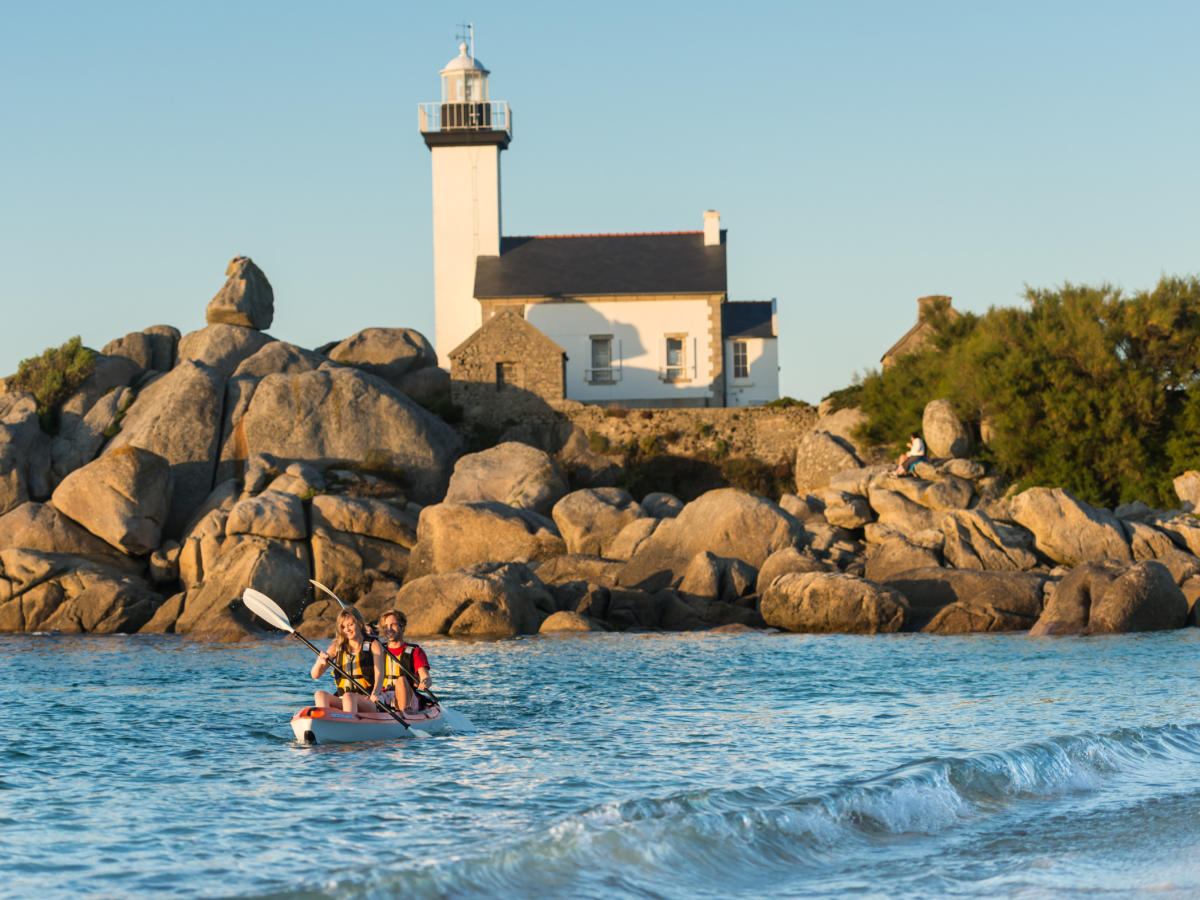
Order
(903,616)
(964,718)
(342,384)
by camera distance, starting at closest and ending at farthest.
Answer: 1. (964,718)
2. (903,616)
3. (342,384)

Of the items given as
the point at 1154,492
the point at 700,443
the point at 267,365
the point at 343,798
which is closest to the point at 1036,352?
the point at 1154,492

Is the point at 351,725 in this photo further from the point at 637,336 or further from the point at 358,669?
the point at 637,336

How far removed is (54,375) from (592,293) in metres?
18.8

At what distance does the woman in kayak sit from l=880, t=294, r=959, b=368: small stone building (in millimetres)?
28683

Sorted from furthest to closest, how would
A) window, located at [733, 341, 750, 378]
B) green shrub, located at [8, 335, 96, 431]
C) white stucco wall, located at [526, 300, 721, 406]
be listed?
window, located at [733, 341, 750, 378], white stucco wall, located at [526, 300, 721, 406], green shrub, located at [8, 335, 96, 431]

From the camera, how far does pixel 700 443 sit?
130ft

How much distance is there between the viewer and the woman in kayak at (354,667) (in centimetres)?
1238

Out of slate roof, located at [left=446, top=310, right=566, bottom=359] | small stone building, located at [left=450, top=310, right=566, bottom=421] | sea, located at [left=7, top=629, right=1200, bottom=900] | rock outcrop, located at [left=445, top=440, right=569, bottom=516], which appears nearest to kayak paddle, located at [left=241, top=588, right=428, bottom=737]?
sea, located at [left=7, top=629, right=1200, bottom=900]

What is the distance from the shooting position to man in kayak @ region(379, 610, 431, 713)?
1265cm

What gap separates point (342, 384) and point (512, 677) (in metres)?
20.3

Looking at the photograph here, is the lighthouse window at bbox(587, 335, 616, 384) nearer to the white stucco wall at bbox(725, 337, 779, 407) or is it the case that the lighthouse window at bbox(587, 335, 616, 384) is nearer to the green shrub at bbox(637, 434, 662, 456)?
the white stucco wall at bbox(725, 337, 779, 407)

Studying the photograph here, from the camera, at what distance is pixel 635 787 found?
9.96 meters

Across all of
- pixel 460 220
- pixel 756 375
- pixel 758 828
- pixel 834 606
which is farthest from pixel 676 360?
pixel 758 828

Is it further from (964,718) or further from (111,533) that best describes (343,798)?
(111,533)
